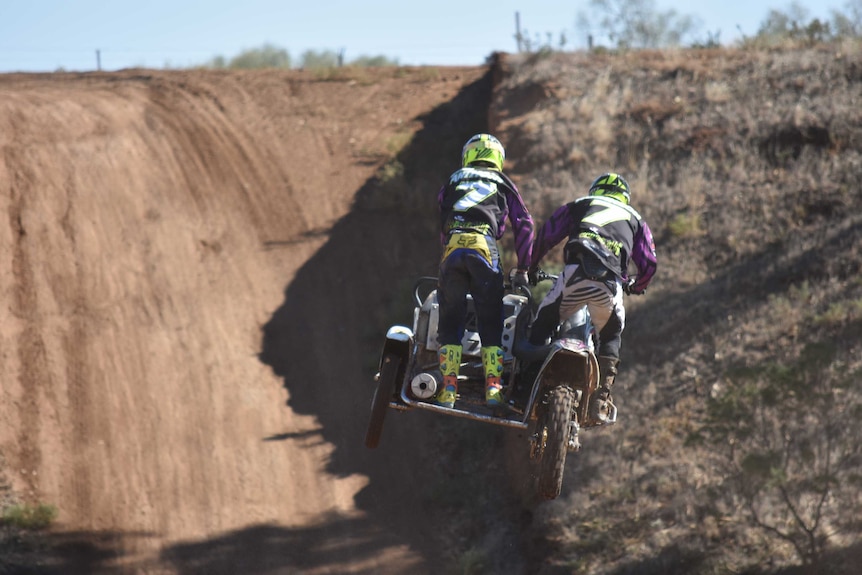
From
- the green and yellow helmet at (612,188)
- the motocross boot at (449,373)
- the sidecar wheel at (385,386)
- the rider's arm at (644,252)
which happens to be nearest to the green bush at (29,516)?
the sidecar wheel at (385,386)

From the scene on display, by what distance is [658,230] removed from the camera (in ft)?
65.5

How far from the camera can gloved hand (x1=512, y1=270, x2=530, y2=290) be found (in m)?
9.37

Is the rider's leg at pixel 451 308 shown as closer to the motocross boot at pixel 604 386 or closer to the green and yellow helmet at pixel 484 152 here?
the green and yellow helmet at pixel 484 152

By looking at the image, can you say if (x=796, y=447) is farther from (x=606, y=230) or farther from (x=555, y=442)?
(x=555, y=442)

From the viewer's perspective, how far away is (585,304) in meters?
8.79

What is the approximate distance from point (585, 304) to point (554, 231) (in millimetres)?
821

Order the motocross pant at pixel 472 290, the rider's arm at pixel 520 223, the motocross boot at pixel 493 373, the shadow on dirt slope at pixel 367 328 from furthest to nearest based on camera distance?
the shadow on dirt slope at pixel 367 328 < the rider's arm at pixel 520 223 < the motocross pant at pixel 472 290 < the motocross boot at pixel 493 373

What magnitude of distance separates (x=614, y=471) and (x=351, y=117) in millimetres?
14832

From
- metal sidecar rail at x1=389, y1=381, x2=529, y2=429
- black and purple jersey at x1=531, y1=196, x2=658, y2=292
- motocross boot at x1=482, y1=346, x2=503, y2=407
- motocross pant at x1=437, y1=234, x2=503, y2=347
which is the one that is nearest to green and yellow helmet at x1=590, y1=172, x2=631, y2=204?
black and purple jersey at x1=531, y1=196, x2=658, y2=292

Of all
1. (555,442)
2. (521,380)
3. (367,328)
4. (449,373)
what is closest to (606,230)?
(521,380)

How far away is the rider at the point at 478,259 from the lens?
883 centimetres

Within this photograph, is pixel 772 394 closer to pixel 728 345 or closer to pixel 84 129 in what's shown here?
pixel 728 345

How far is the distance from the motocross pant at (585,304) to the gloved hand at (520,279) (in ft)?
1.13

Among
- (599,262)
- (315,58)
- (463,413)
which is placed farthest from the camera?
(315,58)
